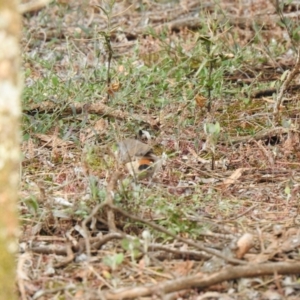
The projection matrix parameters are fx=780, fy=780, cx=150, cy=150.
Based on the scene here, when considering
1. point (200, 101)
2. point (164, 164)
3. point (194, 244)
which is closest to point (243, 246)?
point (194, 244)

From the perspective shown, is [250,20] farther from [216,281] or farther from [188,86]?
[216,281]

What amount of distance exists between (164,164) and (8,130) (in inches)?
84.4

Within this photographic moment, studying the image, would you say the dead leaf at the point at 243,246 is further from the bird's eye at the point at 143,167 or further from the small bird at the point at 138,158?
the bird's eye at the point at 143,167

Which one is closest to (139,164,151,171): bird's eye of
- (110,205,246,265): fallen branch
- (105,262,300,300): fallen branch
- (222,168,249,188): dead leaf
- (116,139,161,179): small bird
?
(116,139,161,179): small bird

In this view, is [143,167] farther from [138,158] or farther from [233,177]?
[233,177]

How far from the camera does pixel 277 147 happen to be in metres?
4.55

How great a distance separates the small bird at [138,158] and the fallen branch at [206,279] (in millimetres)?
1085

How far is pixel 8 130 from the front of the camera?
224 centimetres

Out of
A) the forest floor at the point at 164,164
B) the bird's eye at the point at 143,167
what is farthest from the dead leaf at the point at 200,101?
the bird's eye at the point at 143,167

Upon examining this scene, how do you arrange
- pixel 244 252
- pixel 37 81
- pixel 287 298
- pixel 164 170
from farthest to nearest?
pixel 37 81
pixel 164 170
pixel 244 252
pixel 287 298

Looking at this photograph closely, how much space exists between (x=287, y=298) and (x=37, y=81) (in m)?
3.00

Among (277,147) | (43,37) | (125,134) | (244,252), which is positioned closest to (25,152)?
(125,134)

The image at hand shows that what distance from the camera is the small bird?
390 cm

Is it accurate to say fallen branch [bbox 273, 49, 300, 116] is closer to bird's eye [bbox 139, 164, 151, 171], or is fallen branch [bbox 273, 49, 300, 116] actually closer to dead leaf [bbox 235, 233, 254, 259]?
bird's eye [bbox 139, 164, 151, 171]
